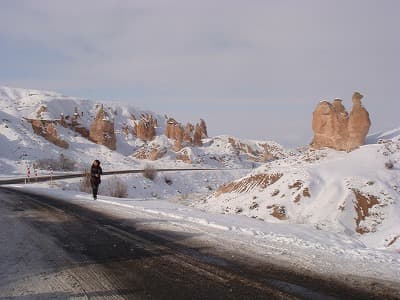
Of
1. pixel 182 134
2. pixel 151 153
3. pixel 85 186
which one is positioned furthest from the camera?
pixel 182 134

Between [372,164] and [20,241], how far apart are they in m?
20.9

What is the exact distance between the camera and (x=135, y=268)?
276 inches

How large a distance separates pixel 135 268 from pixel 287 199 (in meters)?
17.0

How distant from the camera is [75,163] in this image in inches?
2023

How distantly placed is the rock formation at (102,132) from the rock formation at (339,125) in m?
40.8

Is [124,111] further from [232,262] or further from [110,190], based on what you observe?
[232,262]

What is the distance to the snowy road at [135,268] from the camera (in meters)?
5.71

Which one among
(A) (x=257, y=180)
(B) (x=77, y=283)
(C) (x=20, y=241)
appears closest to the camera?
(B) (x=77, y=283)

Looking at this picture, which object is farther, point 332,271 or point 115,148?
point 115,148

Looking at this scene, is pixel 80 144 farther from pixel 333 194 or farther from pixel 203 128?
pixel 333 194

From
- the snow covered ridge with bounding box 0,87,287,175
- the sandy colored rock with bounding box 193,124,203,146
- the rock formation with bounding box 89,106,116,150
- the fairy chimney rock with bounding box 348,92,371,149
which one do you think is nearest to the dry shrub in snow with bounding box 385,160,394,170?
the fairy chimney rock with bounding box 348,92,371,149

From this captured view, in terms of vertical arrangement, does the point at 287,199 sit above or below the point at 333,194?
below

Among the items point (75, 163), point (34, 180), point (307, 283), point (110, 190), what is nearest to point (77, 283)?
point (307, 283)

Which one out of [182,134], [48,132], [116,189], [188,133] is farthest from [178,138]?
[116,189]
